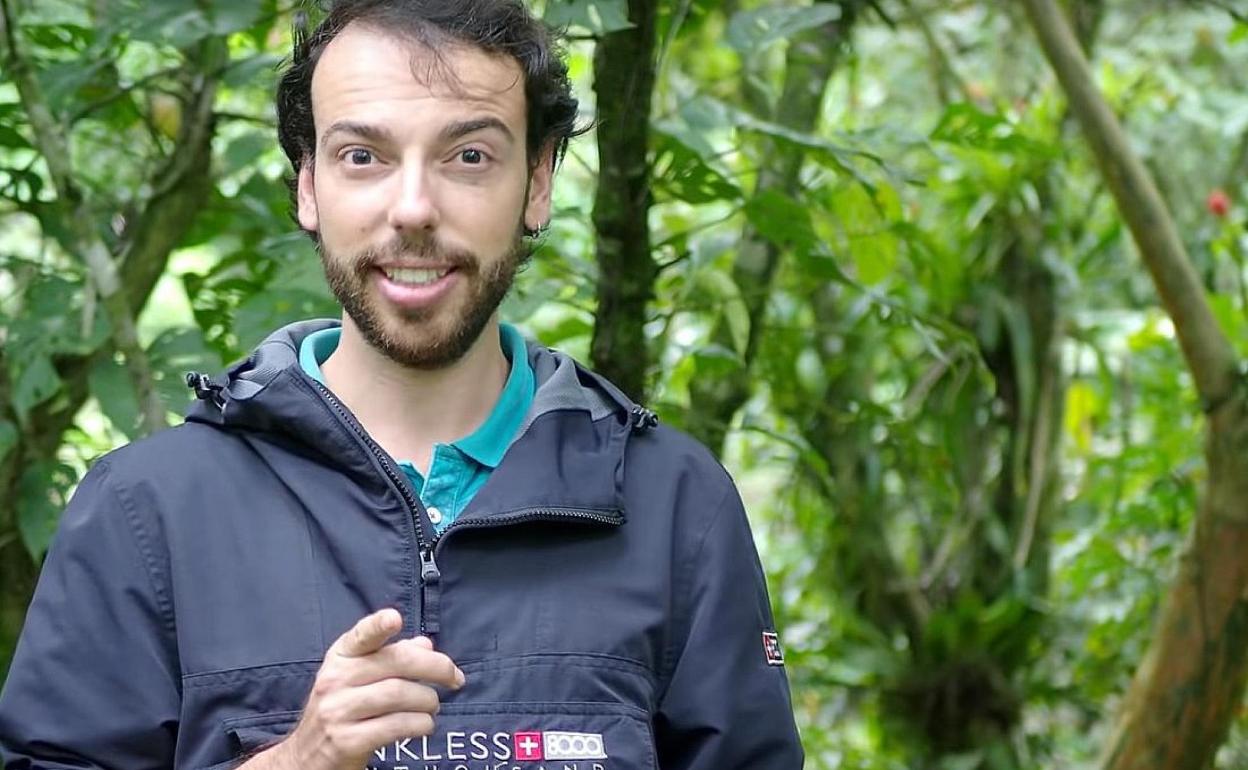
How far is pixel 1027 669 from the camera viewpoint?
12.2 ft

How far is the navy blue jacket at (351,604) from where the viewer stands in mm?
1356

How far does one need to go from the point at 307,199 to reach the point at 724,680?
61 cm

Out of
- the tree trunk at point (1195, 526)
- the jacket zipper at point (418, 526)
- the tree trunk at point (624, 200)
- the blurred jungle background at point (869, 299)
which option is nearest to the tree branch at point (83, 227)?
the blurred jungle background at point (869, 299)

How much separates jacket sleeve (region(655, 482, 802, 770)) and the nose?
0.38 metres

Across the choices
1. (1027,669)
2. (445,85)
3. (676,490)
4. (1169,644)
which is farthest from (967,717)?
(445,85)

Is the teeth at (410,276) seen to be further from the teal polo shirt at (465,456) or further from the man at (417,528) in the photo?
the teal polo shirt at (465,456)

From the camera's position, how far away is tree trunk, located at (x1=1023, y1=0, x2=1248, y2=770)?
2820mm

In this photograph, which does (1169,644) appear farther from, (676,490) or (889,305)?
(676,490)

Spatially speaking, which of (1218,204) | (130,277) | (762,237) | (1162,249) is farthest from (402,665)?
(1218,204)

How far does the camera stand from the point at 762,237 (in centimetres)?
281

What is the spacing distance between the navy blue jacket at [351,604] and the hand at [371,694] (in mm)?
129

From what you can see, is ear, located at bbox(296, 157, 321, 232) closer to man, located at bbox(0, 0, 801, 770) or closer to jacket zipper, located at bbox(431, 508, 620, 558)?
man, located at bbox(0, 0, 801, 770)

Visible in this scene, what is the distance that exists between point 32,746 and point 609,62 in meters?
1.15

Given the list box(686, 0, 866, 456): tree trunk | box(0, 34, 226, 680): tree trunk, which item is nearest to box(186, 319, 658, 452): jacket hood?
box(0, 34, 226, 680): tree trunk
